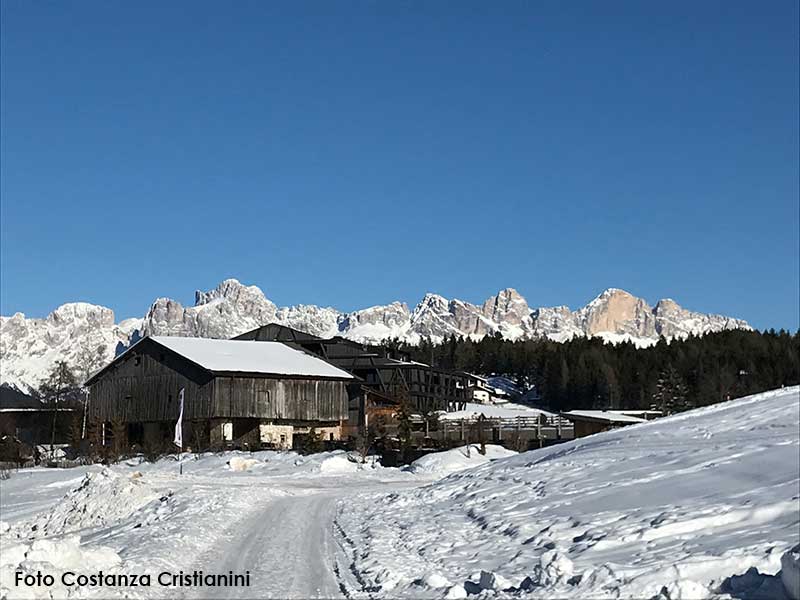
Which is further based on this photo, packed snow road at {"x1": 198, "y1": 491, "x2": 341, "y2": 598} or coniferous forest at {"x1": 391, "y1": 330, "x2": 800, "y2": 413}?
coniferous forest at {"x1": 391, "y1": 330, "x2": 800, "y2": 413}

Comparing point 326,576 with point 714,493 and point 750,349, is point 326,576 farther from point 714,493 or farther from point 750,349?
point 750,349

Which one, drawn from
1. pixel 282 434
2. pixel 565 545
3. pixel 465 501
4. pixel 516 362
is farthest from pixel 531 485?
pixel 516 362

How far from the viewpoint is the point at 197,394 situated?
217ft

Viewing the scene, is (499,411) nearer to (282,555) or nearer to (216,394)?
(216,394)

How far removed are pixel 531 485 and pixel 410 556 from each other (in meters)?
8.87

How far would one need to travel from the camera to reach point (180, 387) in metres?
67.2

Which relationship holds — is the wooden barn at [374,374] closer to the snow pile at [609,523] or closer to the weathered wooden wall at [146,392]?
the weathered wooden wall at [146,392]

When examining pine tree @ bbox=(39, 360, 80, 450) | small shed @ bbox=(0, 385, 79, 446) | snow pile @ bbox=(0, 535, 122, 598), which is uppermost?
pine tree @ bbox=(39, 360, 80, 450)

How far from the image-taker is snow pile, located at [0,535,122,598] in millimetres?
10695

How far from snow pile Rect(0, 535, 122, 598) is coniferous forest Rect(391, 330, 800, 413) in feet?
279

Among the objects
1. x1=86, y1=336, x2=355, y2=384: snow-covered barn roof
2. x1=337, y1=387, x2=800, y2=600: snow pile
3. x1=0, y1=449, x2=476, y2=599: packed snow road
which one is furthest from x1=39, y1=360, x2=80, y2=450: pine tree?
x1=337, y1=387, x2=800, y2=600: snow pile

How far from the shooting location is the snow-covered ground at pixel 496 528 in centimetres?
A: 1098

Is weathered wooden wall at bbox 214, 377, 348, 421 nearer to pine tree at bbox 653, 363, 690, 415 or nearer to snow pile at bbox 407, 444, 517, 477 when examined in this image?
snow pile at bbox 407, 444, 517, 477

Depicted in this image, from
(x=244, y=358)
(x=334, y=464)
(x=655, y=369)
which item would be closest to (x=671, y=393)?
(x=655, y=369)
